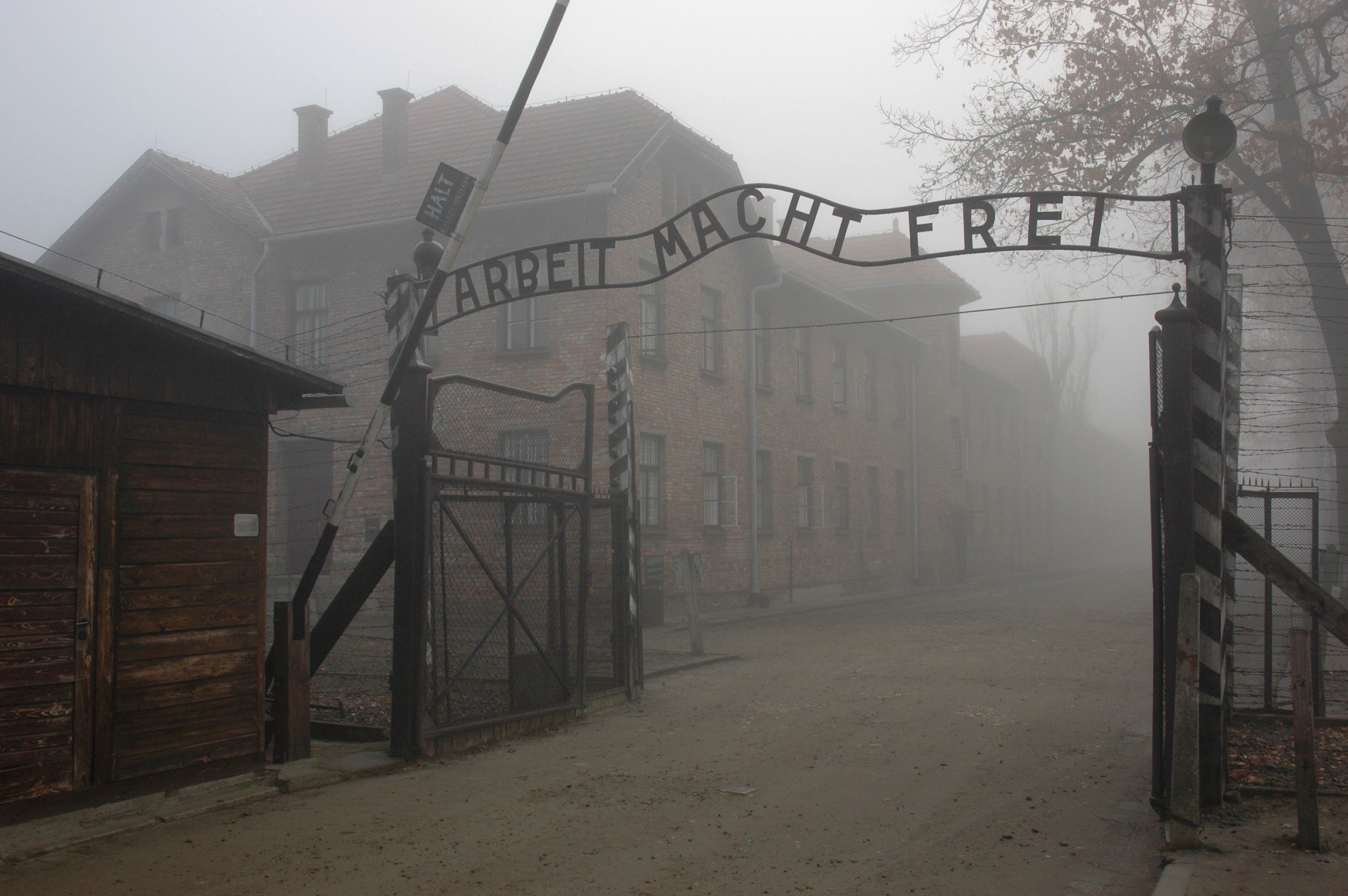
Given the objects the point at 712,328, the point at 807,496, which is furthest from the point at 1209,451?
the point at 807,496

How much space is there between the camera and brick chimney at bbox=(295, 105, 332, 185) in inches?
984

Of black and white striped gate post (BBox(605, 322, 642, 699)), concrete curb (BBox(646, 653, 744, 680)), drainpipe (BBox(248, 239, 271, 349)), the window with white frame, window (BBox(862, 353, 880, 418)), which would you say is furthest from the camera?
window (BBox(862, 353, 880, 418))

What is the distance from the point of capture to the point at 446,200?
8.38 metres

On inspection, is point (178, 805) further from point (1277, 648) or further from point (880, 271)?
point (880, 271)

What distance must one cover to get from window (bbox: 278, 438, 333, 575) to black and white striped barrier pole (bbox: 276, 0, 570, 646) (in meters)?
15.0

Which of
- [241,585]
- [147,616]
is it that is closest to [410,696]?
[241,585]

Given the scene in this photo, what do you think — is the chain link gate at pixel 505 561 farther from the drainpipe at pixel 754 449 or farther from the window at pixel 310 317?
A: the drainpipe at pixel 754 449

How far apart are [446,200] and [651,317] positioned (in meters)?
13.8

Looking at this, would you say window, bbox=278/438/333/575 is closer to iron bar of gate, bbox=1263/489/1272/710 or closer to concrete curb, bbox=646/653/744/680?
concrete curb, bbox=646/653/744/680

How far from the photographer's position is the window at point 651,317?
2145 cm

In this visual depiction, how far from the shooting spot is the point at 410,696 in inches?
306

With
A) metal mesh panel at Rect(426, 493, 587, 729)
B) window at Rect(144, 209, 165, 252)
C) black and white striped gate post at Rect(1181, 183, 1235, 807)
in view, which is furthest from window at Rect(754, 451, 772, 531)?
black and white striped gate post at Rect(1181, 183, 1235, 807)

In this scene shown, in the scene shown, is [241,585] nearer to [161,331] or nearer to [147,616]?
[147,616]

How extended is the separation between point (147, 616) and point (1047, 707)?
7.52m
